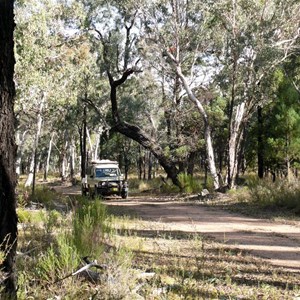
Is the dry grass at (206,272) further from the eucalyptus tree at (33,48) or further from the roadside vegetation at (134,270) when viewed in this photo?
the eucalyptus tree at (33,48)

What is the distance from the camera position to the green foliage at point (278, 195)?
50.5ft

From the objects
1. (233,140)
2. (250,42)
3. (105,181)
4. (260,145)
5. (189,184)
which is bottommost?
(189,184)

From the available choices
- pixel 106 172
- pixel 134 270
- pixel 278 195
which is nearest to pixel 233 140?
pixel 278 195

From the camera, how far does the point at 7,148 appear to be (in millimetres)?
4188

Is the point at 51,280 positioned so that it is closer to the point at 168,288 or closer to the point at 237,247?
the point at 168,288

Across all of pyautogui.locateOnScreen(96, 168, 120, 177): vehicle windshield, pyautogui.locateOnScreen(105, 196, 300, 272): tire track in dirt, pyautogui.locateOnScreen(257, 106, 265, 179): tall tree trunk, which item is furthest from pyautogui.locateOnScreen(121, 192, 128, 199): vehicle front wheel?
pyautogui.locateOnScreen(105, 196, 300, 272): tire track in dirt

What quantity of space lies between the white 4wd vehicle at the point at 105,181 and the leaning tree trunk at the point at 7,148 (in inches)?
824

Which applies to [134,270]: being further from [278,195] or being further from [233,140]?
[233,140]

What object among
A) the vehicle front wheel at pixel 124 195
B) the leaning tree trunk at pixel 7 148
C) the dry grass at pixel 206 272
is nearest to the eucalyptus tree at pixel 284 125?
the vehicle front wheel at pixel 124 195

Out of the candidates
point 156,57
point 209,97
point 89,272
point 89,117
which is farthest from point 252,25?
point 89,117

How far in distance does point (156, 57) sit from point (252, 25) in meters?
6.32

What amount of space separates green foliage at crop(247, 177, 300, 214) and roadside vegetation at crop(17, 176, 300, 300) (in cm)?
714

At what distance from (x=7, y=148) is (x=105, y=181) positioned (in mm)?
22023

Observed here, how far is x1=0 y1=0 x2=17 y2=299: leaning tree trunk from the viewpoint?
4.14 metres
